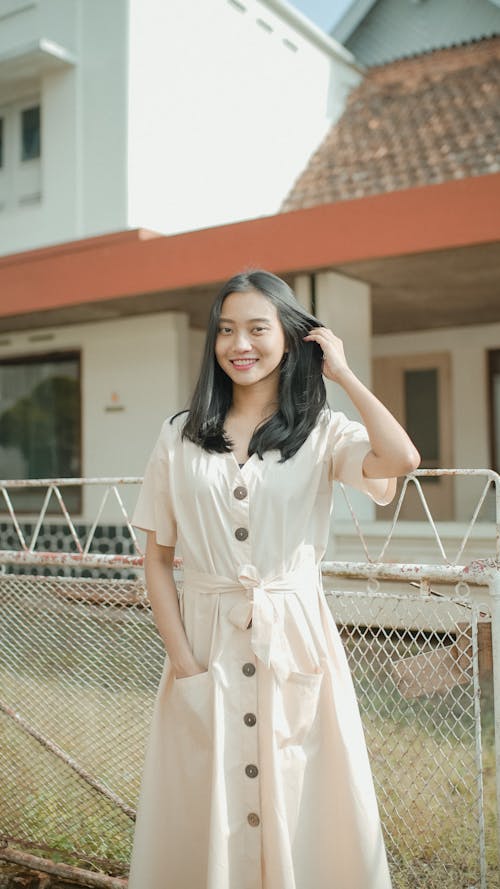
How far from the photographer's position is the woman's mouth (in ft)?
6.58

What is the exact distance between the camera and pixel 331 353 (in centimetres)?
199

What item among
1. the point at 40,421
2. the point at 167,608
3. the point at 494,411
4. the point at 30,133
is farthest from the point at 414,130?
the point at 167,608

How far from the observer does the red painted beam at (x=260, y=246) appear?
18.9 ft

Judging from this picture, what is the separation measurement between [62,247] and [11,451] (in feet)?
9.81

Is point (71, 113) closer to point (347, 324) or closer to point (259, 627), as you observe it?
A: point (347, 324)

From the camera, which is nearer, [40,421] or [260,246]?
[260,246]

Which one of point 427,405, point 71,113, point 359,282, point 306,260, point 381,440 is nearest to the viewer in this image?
point 381,440

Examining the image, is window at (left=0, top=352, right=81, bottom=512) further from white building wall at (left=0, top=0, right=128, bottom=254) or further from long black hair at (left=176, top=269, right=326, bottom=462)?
long black hair at (left=176, top=269, right=326, bottom=462)

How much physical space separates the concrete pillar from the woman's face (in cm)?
484

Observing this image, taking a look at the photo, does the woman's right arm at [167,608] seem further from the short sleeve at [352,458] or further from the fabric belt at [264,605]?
the short sleeve at [352,458]

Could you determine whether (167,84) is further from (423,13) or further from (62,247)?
(423,13)

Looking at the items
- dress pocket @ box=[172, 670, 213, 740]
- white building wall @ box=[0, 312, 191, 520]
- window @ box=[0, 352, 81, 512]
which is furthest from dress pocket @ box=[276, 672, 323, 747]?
window @ box=[0, 352, 81, 512]

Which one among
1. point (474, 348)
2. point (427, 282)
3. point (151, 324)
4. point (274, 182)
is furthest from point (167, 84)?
point (474, 348)

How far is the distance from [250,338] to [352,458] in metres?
0.36
